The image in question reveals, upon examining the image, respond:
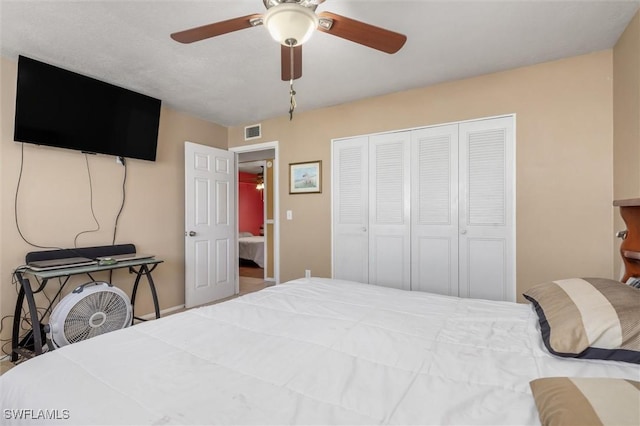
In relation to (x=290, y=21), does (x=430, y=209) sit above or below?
below

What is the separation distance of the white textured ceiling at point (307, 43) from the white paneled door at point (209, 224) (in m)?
0.96

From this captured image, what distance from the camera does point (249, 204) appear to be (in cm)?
879

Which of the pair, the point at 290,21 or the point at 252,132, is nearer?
the point at 290,21

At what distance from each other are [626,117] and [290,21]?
240cm

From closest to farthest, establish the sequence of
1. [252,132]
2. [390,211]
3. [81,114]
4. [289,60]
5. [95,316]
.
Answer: [289,60] → [95,316] → [81,114] → [390,211] → [252,132]

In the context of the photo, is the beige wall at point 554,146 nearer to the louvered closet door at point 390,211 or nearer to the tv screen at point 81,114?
the louvered closet door at point 390,211

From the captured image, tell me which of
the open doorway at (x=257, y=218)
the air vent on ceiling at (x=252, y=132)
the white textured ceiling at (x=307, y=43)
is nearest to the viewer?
the white textured ceiling at (x=307, y=43)

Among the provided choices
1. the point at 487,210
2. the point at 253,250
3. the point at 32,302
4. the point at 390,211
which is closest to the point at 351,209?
the point at 390,211

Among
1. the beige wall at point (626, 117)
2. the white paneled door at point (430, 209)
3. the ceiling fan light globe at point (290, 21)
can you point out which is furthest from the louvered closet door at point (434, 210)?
the ceiling fan light globe at point (290, 21)

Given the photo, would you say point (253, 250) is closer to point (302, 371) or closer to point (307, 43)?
point (307, 43)

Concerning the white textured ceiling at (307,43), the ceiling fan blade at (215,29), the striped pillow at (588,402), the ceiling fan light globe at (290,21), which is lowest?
the striped pillow at (588,402)

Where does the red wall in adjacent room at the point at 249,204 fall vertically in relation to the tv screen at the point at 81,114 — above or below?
below

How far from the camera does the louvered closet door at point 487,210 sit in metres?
2.80

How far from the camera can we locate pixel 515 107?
2771mm
